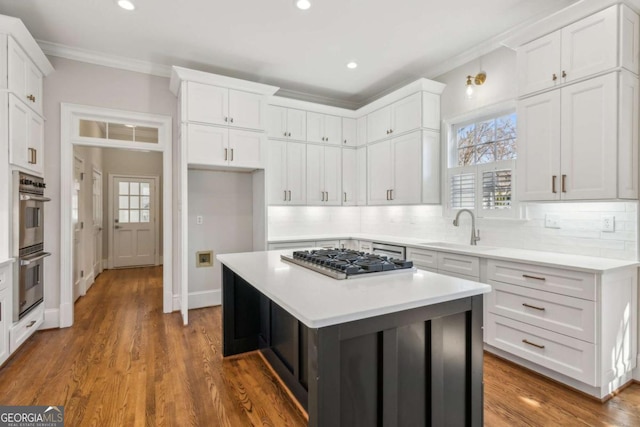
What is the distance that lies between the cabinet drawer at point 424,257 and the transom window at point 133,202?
6.09m

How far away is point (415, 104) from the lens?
12.6ft

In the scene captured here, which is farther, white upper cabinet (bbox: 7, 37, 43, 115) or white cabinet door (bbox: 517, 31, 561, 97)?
white upper cabinet (bbox: 7, 37, 43, 115)

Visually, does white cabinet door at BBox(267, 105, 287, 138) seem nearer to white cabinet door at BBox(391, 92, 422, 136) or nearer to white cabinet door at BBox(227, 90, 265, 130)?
white cabinet door at BBox(227, 90, 265, 130)

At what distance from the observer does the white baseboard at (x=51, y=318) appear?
11.2 ft

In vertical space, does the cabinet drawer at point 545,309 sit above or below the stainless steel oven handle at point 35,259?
below

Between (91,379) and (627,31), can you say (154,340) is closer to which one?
(91,379)

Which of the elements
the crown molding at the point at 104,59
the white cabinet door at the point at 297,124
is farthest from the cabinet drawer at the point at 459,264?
the crown molding at the point at 104,59

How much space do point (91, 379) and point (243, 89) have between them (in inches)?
122

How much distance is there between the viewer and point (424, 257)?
339 centimetres

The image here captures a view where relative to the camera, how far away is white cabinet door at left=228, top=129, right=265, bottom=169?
379cm

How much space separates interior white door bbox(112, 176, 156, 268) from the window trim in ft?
20.4

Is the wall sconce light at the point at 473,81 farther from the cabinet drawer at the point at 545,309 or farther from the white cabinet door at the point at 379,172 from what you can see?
the cabinet drawer at the point at 545,309

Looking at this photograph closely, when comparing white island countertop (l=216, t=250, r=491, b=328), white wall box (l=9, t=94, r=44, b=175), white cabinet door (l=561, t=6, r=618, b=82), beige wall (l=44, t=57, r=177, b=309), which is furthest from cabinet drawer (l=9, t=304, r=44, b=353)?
white cabinet door (l=561, t=6, r=618, b=82)

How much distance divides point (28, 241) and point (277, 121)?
283 centimetres
